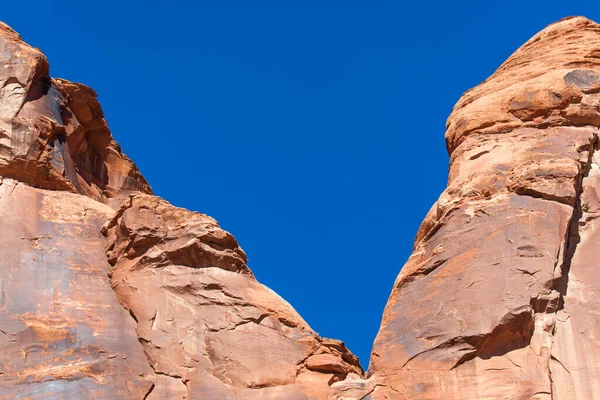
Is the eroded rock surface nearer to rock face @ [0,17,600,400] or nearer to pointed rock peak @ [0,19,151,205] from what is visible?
rock face @ [0,17,600,400]

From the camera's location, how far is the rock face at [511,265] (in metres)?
24.9

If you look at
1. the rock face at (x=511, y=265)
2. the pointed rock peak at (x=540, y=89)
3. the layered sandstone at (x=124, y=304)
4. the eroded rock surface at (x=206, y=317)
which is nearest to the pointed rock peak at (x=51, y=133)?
the layered sandstone at (x=124, y=304)

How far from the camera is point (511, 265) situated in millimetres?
25984

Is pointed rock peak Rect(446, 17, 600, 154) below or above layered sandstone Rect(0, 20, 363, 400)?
above

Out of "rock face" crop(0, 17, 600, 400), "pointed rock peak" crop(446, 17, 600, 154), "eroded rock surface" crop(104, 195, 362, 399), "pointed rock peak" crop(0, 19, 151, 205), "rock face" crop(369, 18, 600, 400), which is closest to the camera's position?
"rock face" crop(369, 18, 600, 400)

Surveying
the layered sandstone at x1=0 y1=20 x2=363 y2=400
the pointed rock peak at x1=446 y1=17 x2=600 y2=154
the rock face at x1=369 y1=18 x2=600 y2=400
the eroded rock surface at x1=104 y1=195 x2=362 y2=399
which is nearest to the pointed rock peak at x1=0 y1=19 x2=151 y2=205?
the layered sandstone at x1=0 y1=20 x2=363 y2=400

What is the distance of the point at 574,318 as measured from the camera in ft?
83.4

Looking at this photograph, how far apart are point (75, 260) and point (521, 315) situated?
1104 centimetres

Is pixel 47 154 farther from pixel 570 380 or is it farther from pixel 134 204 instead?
pixel 570 380

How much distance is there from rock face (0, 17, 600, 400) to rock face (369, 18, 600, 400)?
0.04 metres

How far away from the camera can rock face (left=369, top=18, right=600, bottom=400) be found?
81.7 feet

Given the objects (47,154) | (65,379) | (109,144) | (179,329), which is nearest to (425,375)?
(179,329)

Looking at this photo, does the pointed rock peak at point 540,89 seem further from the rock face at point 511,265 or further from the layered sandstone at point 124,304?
the layered sandstone at point 124,304

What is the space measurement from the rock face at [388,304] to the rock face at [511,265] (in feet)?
0.13
